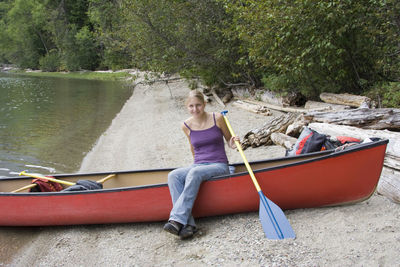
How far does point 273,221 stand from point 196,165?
1.03m

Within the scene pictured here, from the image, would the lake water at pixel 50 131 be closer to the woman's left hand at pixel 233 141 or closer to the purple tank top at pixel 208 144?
the purple tank top at pixel 208 144

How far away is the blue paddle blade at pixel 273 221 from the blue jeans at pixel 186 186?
58cm

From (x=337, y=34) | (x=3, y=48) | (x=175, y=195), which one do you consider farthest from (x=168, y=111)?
(x=3, y=48)

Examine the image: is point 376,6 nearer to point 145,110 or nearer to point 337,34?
point 337,34

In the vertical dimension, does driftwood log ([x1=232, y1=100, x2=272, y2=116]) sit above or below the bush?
above

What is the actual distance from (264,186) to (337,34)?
512 cm

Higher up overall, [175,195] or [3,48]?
[175,195]

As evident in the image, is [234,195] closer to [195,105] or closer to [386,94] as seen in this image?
[195,105]

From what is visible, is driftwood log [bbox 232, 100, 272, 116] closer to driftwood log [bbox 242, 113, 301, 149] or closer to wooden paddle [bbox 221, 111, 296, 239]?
driftwood log [bbox 242, 113, 301, 149]

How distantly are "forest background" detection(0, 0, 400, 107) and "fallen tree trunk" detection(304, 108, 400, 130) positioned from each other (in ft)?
4.67

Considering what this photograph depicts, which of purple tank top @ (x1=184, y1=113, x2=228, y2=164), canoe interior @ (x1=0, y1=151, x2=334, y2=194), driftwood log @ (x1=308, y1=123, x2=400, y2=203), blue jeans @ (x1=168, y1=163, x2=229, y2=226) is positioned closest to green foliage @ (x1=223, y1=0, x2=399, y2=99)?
driftwood log @ (x1=308, y1=123, x2=400, y2=203)

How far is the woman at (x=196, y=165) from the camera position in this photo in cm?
343

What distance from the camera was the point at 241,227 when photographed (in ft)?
11.6

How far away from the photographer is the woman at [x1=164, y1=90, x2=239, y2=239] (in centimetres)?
343
